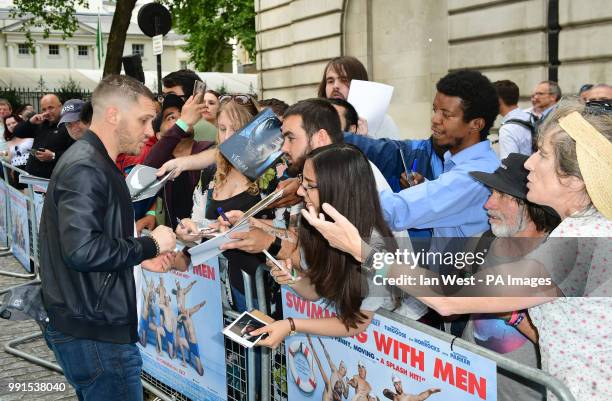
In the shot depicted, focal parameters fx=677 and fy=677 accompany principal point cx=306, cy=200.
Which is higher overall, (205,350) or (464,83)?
(464,83)

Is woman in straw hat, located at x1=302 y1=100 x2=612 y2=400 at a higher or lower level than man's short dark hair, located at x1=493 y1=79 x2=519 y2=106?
lower

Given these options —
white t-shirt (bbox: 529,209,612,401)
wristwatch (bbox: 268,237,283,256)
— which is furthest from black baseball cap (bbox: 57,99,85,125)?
white t-shirt (bbox: 529,209,612,401)

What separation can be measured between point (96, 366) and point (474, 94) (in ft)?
7.90

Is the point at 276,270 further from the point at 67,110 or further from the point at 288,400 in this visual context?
the point at 67,110

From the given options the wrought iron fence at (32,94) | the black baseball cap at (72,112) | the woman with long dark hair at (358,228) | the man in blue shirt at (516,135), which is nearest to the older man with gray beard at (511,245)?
the woman with long dark hair at (358,228)

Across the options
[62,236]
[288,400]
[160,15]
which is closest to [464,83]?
[288,400]

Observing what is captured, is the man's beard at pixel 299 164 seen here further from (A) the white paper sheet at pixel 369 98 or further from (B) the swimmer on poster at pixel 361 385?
(B) the swimmer on poster at pixel 361 385

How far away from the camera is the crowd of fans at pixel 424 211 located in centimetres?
222

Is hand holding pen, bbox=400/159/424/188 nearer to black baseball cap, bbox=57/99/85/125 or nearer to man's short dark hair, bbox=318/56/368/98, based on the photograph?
man's short dark hair, bbox=318/56/368/98

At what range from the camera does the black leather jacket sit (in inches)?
118

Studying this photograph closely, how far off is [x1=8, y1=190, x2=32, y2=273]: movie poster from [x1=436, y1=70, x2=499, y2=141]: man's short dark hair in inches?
235

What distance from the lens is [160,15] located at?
11703 millimetres

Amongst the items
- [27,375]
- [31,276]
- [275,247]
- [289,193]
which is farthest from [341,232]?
[31,276]

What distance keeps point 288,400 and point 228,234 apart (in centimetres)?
105
